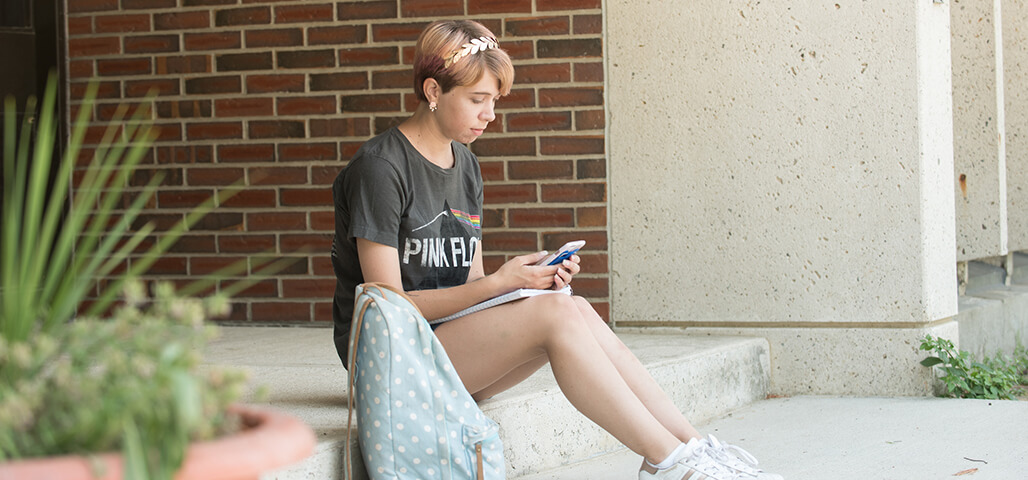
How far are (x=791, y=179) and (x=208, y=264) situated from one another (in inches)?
102

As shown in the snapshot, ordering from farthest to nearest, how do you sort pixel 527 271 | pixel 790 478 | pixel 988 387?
pixel 988 387
pixel 790 478
pixel 527 271

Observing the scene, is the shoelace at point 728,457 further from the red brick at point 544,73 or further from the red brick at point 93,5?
the red brick at point 93,5

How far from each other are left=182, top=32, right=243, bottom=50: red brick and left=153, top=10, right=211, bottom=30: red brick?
0.14 feet

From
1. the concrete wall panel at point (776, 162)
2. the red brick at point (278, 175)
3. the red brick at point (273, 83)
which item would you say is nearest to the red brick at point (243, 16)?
the red brick at point (273, 83)

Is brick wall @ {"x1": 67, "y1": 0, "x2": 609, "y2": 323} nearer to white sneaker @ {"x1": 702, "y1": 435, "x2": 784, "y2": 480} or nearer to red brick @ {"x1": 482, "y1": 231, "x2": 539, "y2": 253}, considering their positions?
red brick @ {"x1": 482, "y1": 231, "x2": 539, "y2": 253}

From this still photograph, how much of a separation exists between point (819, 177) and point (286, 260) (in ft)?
7.58

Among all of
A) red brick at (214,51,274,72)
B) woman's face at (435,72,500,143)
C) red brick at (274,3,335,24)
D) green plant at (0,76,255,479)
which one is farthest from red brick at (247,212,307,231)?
green plant at (0,76,255,479)

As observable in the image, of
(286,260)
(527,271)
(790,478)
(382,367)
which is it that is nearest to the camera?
(382,367)

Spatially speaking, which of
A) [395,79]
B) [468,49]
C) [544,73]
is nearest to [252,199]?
[395,79]

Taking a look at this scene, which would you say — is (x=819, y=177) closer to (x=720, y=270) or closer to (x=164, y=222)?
(x=720, y=270)

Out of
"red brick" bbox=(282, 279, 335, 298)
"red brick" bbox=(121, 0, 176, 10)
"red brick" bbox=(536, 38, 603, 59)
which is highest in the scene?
"red brick" bbox=(121, 0, 176, 10)

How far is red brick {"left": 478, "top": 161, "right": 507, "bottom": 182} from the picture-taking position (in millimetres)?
4211

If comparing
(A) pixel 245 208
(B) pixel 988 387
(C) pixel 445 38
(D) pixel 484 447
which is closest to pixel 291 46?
(A) pixel 245 208

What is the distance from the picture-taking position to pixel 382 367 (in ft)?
7.09
